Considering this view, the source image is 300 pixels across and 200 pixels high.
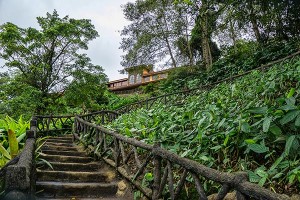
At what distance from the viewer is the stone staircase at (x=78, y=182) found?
15.5 ft

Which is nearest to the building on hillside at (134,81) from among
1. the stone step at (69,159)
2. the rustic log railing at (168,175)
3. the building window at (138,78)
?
the building window at (138,78)

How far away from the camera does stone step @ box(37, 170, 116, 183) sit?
17.5 feet

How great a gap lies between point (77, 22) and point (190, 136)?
17404mm

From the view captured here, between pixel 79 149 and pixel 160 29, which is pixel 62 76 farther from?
pixel 79 149

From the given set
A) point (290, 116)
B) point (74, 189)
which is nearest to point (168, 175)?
point (290, 116)

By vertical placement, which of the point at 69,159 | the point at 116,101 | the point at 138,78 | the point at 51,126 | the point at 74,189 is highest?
the point at 138,78

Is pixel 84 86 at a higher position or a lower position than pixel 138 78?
lower

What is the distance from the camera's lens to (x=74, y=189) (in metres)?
4.85

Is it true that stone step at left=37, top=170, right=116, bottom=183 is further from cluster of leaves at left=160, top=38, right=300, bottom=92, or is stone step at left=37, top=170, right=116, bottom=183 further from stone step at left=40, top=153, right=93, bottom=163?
cluster of leaves at left=160, top=38, right=300, bottom=92

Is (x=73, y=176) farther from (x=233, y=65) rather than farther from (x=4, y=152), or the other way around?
(x=233, y=65)

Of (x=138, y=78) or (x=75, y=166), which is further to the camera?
(x=138, y=78)

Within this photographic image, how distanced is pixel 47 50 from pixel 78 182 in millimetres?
15523

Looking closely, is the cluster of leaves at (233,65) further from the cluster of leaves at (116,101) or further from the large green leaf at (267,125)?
the large green leaf at (267,125)

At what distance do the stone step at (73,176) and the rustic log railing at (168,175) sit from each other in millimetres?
283
